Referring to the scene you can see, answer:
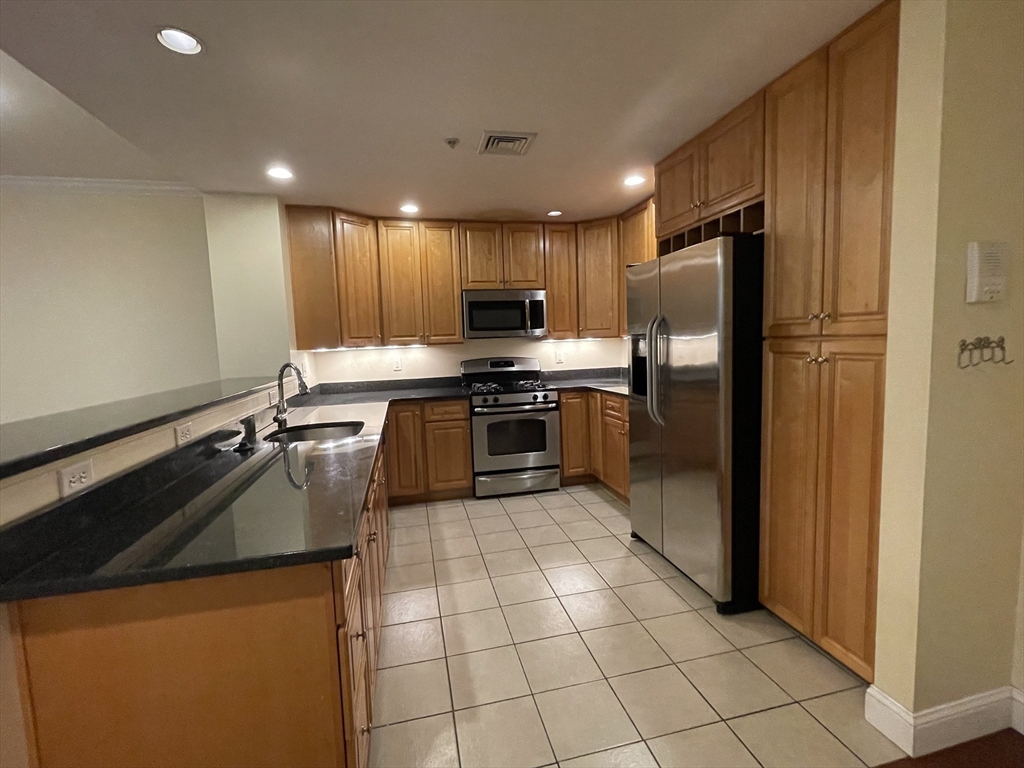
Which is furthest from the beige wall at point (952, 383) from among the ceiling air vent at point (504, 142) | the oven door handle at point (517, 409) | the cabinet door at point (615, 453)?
the oven door handle at point (517, 409)

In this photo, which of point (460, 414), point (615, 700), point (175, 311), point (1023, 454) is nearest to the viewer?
point (1023, 454)

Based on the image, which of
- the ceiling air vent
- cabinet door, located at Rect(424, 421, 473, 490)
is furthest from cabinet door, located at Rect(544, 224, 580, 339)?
the ceiling air vent

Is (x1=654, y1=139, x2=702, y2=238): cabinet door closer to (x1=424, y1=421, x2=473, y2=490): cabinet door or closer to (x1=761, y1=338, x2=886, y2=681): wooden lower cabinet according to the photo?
(x1=761, y1=338, x2=886, y2=681): wooden lower cabinet

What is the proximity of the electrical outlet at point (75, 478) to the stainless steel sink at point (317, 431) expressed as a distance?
4.43 ft

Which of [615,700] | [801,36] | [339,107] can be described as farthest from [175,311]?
[801,36]

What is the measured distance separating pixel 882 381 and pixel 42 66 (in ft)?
10.4

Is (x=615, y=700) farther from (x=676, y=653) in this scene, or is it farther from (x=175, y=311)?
(x=175, y=311)

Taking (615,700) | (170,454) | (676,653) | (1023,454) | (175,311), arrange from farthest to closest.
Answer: (175,311) < (676,653) < (615,700) < (170,454) < (1023,454)

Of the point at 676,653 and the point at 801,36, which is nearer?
the point at 801,36

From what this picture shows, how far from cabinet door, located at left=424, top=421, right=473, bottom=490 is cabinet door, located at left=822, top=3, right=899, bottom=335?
2.78 meters

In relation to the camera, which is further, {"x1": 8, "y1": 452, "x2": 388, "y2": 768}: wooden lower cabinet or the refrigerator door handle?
the refrigerator door handle

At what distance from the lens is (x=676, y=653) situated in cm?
196

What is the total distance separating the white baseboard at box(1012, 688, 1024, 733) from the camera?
154cm

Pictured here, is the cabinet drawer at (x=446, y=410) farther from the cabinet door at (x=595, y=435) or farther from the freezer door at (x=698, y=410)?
the freezer door at (x=698, y=410)
